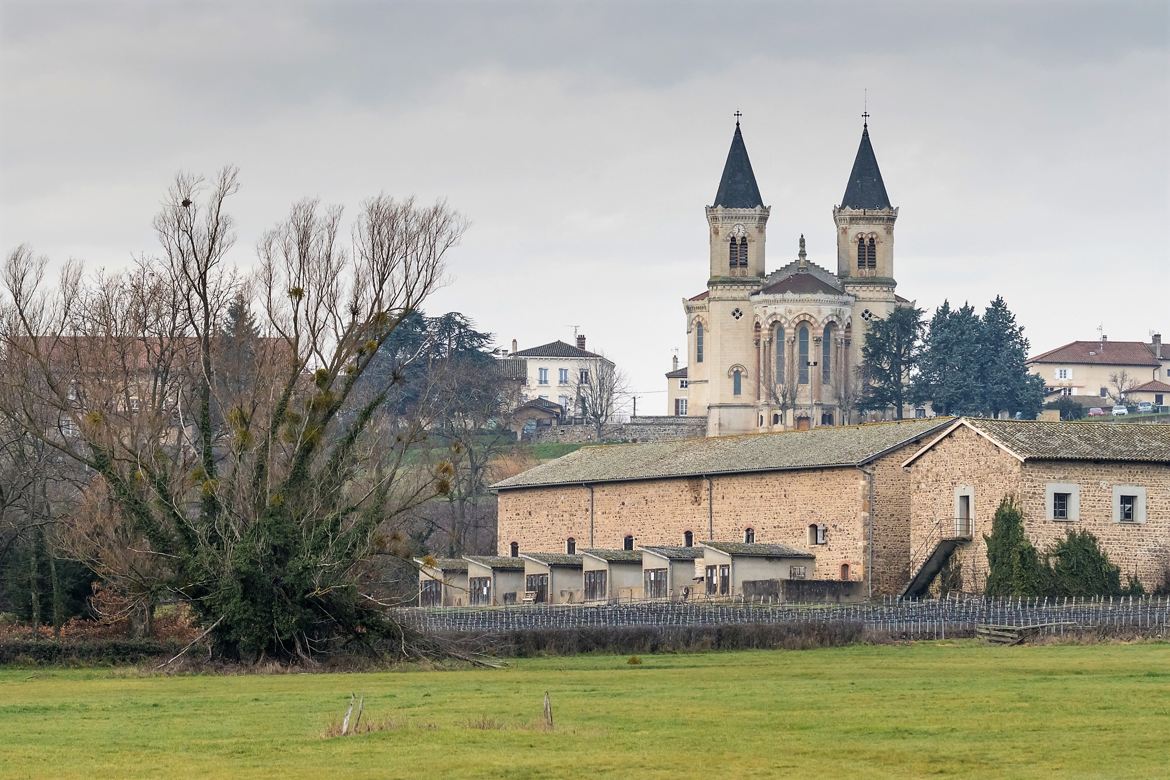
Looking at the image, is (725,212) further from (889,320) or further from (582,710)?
(582,710)

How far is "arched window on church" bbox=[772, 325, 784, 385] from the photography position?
123688mm

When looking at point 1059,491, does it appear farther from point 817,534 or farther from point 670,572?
point 670,572

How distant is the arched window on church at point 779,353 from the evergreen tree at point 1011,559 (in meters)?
65.5

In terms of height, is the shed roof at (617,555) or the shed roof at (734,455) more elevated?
the shed roof at (734,455)

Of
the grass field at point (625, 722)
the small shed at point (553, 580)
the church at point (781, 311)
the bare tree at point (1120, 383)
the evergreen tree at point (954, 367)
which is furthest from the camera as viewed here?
the bare tree at point (1120, 383)

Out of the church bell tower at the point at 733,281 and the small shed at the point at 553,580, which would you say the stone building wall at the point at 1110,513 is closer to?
the small shed at the point at 553,580

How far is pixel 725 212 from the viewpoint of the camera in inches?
5007

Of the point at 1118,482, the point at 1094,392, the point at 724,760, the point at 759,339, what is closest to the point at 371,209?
the point at 724,760

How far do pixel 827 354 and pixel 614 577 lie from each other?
58041 mm

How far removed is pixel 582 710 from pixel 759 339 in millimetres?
96821

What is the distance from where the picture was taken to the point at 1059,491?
57812mm

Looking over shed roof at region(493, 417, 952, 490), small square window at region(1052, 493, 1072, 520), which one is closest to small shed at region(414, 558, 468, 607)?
shed roof at region(493, 417, 952, 490)

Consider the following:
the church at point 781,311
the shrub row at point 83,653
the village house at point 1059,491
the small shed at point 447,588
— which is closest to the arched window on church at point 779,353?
the church at point 781,311

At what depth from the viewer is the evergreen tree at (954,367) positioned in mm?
118062
